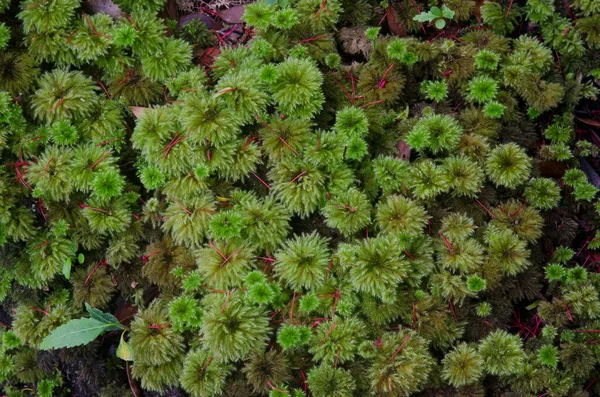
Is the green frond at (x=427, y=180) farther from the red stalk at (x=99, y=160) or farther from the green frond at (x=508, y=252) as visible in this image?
the red stalk at (x=99, y=160)

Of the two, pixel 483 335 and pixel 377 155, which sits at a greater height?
pixel 377 155

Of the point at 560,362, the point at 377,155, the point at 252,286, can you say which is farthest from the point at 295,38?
the point at 560,362

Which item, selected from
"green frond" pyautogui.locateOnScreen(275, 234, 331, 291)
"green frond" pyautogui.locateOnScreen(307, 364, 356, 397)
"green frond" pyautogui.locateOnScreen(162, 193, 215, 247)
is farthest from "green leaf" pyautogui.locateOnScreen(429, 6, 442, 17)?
"green frond" pyautogui.locateOnScreen(307, 364, 356, 397)

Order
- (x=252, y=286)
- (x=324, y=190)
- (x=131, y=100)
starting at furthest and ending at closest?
(x=131, y=100), (x=324, y=190), (x=252, y=286)

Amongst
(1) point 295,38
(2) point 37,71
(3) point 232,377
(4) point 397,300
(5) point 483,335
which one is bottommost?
(3) point 232,377

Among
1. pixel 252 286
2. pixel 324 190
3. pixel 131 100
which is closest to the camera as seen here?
pixel 252 286

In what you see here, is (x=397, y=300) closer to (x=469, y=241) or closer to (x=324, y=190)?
(x=469, y=241)

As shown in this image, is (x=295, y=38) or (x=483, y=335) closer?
(x=483, y=335)

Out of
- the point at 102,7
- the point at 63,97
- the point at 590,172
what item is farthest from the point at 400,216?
the point at 102,7
